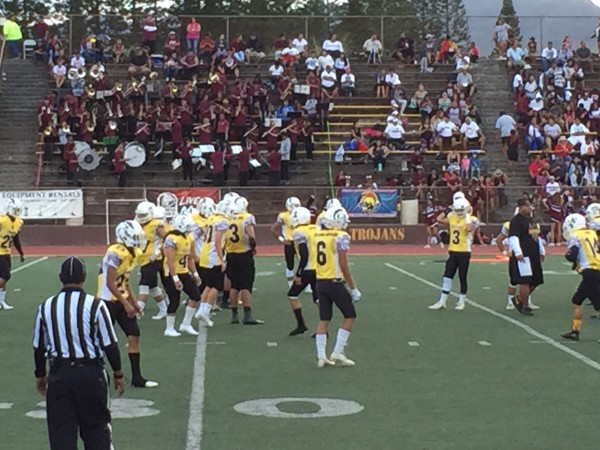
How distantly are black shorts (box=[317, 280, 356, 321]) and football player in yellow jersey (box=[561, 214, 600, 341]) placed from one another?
320 cm

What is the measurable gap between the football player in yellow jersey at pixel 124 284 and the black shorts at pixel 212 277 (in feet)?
13.1

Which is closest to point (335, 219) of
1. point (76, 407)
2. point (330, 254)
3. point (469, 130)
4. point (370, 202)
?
point (330, 254)

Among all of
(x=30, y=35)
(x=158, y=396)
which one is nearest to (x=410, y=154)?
(x=30, y=35)

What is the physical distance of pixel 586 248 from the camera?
12703 mm

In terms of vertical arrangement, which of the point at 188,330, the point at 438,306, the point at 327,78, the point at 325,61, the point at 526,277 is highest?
the point at 325,61

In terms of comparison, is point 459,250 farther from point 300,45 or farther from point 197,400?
point 300,45

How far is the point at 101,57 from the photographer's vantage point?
3806cm

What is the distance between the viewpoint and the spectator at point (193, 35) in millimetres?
38125

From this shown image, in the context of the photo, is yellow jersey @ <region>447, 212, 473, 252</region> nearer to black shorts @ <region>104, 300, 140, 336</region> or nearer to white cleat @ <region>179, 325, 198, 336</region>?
white cleat @ <region>179, 325, 198, 336</region>

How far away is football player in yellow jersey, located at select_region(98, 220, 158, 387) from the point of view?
31.7 feet

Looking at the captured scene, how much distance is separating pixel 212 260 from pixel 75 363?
7.65m

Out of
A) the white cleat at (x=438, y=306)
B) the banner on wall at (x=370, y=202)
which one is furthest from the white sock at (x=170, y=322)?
the banner on wall at (x=370, y=202)

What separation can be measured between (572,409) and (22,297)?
11.1 m

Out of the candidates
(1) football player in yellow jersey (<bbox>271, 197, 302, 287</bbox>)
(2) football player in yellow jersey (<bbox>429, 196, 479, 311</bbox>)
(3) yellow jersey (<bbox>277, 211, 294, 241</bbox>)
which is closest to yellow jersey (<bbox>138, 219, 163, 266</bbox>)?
(1) football player in yellow jersey (<bbox>271, 197, 302, 287</bbox>)
